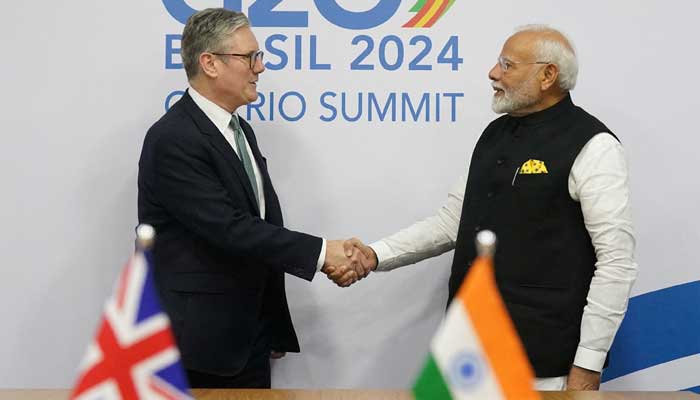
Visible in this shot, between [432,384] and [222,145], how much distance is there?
1700 mm

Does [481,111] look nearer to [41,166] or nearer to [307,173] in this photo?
[307,173]

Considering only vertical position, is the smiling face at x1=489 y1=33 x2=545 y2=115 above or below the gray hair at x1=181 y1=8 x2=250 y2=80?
below

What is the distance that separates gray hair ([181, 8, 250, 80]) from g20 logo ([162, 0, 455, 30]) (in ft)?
0.90

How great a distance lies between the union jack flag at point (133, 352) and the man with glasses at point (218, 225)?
1.41 m

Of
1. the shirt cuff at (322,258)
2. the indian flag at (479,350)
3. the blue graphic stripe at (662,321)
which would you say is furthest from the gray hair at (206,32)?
the indian flag at (479,350)

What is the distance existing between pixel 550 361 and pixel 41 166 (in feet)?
5.86

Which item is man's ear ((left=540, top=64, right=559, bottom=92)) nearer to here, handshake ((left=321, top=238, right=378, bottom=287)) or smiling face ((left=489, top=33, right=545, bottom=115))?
smiling face ((left=489, top=33, right=545, bottom=115))

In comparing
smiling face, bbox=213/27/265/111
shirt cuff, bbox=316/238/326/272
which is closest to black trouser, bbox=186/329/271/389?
shirt cuff, bbox=316/238/326/272

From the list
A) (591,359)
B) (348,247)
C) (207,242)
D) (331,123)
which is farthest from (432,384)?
(331,123)

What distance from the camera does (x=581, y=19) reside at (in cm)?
324

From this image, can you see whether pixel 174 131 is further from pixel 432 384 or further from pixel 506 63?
pixel 432 384

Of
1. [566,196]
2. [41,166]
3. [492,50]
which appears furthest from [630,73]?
[41,166]

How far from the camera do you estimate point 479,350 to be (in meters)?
1.27

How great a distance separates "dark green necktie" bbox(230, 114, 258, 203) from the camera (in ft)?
9.68
